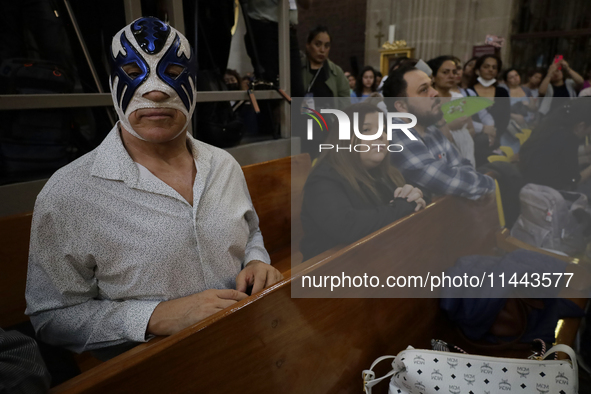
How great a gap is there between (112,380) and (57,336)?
376 mm

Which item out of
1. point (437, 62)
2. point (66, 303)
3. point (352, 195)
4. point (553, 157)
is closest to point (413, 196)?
point (352, 195)

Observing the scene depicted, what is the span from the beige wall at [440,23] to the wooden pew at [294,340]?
588 cm

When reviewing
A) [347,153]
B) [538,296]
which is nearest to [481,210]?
[538,296]

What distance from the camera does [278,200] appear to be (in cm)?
206

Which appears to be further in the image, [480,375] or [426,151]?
[426,151]

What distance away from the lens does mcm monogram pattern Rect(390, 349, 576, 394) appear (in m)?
1.02

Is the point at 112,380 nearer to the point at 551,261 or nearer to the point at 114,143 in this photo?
the point at 114,143

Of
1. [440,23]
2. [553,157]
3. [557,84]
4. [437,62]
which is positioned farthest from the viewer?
[440,23]

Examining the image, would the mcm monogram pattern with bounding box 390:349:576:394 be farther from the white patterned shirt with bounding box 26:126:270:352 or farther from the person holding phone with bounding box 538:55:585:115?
the person holding phone with bounding box 538:55:585:115

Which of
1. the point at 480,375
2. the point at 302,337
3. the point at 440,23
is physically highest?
the point at 440,23

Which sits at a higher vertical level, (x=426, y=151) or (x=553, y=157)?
(x=426, y=151)

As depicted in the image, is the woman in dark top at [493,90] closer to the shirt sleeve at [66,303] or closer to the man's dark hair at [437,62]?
the man's dark hair at [437,62]

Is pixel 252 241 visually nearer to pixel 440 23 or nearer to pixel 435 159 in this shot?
pixel 435 159

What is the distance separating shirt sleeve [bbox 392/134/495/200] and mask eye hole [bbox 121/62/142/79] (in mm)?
1416
